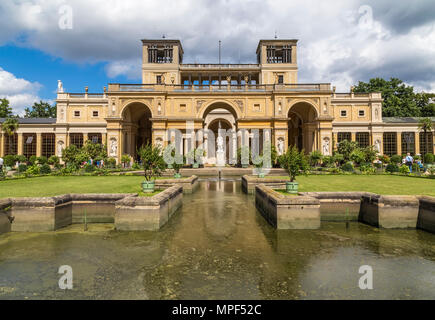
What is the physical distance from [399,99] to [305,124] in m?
25.5

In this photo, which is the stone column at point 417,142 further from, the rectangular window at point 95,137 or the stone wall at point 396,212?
the rectangular window at point 95,137

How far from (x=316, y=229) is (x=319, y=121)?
91.8ft

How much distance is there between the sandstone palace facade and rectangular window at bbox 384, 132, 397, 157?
0.13 metres

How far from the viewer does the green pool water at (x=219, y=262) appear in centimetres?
389

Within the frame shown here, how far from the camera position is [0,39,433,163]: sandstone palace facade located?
32562 millimetres

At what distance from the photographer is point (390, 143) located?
128 ft

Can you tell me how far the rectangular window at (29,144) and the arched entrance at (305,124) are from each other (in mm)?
38860

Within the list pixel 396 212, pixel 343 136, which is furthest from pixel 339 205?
pixel 343 136

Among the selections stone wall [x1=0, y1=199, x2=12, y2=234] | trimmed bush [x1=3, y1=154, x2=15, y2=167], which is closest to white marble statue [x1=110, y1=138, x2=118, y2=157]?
trimmed bush [x1=3, y1=154, x2=15, y2=167]

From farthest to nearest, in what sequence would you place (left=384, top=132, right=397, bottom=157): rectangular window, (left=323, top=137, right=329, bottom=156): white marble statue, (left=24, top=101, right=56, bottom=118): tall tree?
(left=24, top=101, right=56, bottom=118): tall tree < (left=384, top=132, right=397, bottom=157): rectangular window < (left=323, top=137, right=329, bottom=156): white marble statue

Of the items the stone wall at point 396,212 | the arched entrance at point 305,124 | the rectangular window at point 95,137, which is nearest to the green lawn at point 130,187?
the stone wall at point 396,212

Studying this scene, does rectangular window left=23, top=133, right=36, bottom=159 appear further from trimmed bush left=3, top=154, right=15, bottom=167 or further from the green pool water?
the green pool water

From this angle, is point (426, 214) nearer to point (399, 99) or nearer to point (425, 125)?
point (425, 125)

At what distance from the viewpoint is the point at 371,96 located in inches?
1500
